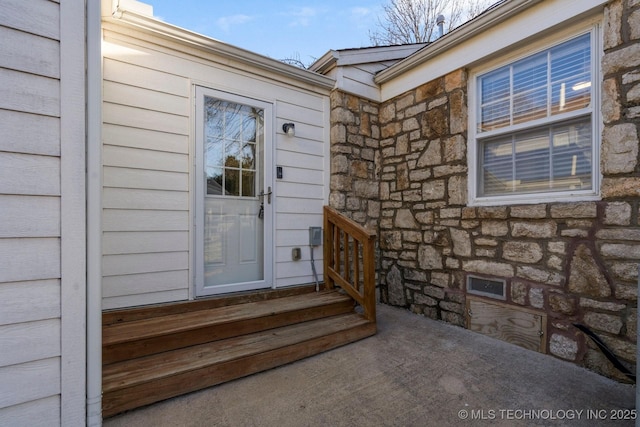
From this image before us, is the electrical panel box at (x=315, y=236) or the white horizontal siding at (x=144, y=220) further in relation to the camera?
the electrical panel box at (x=315, y=236)

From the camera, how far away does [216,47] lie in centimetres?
274

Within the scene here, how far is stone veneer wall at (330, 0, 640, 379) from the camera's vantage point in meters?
2.00

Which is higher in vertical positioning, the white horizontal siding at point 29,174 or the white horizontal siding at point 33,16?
the white horizontal siding at point 33,16

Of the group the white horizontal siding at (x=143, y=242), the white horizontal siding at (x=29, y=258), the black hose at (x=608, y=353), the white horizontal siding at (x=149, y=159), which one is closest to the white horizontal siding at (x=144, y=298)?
the white horizontal siding at (x=149, y=159)

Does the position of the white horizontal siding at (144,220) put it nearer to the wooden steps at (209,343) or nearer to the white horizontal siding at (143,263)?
the white horizontal siding at (143,263)

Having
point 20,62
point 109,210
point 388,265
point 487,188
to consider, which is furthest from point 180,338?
point 487,188

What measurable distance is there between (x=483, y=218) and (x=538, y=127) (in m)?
0.88

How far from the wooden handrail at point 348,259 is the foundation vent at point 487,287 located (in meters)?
0.97

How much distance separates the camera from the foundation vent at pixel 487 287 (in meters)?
2.65

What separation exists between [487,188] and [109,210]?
3320 millimetres

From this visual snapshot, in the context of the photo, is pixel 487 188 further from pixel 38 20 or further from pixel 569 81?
pixel 38 20

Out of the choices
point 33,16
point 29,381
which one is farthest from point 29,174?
point 29,381

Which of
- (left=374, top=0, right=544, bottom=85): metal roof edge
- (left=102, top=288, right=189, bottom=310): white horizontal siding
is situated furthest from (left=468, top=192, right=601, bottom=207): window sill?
(left=102, top=288, right=189, bottom=310): white horizontal siding

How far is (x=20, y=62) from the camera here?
1304 mm
